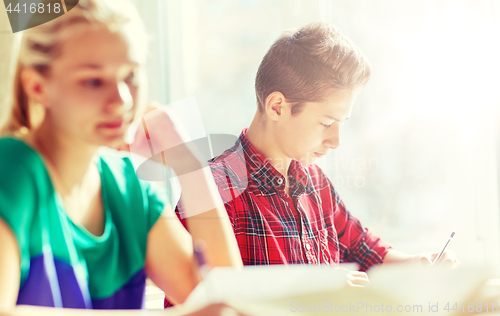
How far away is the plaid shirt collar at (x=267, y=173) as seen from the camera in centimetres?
61

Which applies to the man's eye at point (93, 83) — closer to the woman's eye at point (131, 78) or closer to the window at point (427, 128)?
the woman's eye at point (131, 78)

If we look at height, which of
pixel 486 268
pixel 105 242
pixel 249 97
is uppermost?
pixel 249 97

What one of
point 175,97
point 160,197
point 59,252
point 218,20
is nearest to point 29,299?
point 59,252

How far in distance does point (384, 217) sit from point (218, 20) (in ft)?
1.32

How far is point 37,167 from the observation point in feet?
1.35

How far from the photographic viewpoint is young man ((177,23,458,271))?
1.94 ft

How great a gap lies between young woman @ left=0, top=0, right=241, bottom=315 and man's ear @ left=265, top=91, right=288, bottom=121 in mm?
179

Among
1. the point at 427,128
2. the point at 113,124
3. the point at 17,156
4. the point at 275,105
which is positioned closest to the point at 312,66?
the point at 275,105

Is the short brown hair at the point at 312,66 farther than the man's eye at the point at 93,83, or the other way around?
the short brown hair at the point at 312,66

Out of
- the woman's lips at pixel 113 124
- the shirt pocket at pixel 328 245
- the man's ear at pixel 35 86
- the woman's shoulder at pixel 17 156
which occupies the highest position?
the man's ear at pixel 35 86

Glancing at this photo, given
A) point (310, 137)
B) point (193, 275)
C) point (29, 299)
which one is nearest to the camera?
point (29, 299)

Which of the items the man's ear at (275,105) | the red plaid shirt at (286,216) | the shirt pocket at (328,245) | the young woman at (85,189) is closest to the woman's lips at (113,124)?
the young woman at (85,189)

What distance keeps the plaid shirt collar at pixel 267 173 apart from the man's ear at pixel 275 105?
0.17 ft

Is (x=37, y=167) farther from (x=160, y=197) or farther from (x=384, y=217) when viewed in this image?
(x=384, y=217)
